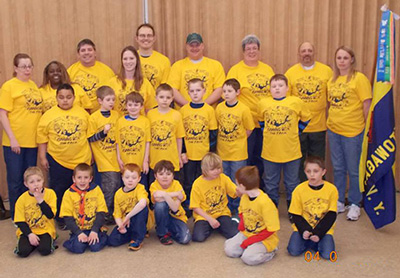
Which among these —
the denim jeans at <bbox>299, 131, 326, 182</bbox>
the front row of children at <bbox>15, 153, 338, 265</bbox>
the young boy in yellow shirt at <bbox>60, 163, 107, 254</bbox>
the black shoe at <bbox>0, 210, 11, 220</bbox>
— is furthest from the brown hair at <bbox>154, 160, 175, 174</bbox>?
the black shoe at <bbox>0, 210, 11, 220</bbox>

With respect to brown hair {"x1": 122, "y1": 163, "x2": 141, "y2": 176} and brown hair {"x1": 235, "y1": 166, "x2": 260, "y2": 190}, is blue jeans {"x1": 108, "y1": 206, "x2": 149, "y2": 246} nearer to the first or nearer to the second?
brown hair {"x1": 122, "y1": 163, "x2": 141, "y2": 176}

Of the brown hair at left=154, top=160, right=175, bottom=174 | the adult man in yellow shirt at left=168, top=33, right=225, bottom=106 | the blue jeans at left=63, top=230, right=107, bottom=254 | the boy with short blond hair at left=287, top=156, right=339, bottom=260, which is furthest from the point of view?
the adult man in yellow shirt at left=168, top=33, right=225, bottom=106

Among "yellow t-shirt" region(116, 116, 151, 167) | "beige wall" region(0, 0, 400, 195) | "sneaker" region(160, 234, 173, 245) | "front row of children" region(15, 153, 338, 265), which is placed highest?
"beige wall" region(0, 0, 400, 195)

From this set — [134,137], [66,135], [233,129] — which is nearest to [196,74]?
[233,129]

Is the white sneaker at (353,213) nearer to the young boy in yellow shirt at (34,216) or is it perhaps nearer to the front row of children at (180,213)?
the front row of children at (180,213)

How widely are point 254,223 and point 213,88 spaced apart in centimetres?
147

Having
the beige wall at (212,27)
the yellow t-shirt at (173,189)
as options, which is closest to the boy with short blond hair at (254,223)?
the yellow t-shirt at (173,189)

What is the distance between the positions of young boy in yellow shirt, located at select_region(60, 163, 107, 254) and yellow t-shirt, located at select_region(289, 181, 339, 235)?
131 centimetres

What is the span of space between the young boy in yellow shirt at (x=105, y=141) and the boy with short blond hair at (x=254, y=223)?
108 centimetres

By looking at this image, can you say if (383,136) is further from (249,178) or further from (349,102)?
(249,178)

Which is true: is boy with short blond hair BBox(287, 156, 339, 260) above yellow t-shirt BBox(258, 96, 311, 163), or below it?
below

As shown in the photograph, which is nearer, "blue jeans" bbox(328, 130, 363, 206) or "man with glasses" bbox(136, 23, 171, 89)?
"blue jeans" bbox(328, 130, 363, 206)

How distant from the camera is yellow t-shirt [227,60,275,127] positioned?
415 centimetres

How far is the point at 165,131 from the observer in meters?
3.77
